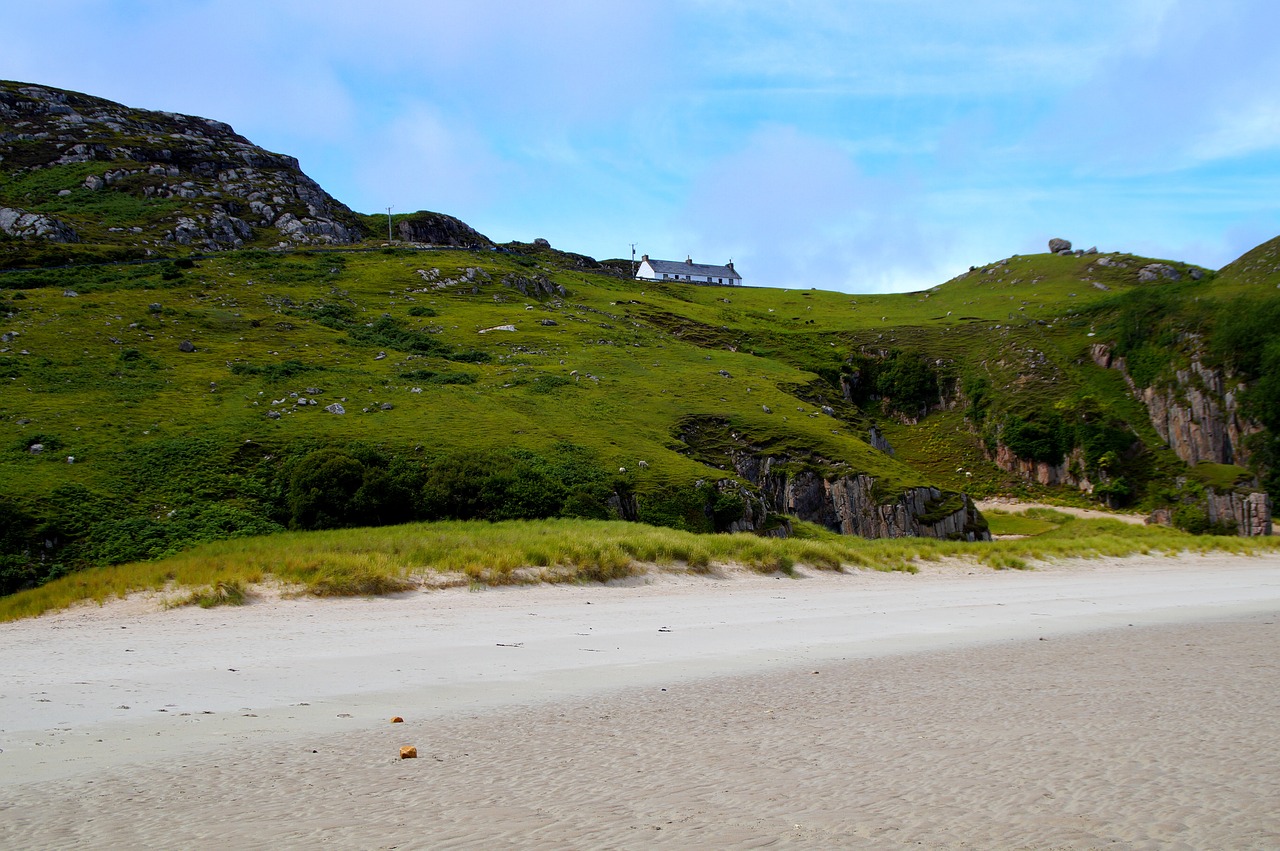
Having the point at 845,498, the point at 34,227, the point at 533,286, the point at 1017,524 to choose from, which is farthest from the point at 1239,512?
the point at 34,227

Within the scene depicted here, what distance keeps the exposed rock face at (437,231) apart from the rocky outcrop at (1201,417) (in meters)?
83.4

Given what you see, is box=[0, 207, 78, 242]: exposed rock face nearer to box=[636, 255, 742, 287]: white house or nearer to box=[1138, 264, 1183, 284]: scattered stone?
box=[636, 255, 742, 287]: white house

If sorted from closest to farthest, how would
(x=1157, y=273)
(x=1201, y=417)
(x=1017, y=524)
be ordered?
(x=1017, y=524) < (x=1201, y=417) < (x=1157, y=273)

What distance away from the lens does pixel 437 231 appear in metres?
114

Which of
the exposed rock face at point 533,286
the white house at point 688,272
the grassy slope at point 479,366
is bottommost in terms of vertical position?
the grassy slope at point 479,366

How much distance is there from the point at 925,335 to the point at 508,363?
159ft

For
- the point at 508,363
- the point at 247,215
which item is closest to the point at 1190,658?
the point at 508,363

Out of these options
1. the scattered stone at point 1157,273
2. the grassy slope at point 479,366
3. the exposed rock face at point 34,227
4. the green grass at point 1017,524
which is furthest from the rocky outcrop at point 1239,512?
the exposed rock face at point 34,227

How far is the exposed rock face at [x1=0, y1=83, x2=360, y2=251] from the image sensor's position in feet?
252

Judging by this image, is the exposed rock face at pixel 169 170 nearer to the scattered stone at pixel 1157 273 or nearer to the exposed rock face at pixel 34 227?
the exposed rock face at pixel 34 227

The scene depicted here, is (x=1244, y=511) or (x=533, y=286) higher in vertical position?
(x=533, y=286)

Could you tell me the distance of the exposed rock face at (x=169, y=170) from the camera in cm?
7675

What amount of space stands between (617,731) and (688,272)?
433ft

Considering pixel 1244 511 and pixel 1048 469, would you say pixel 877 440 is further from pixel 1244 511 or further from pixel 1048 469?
pixel 1244 511
